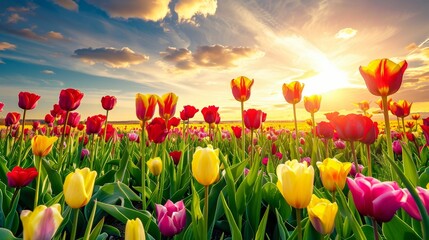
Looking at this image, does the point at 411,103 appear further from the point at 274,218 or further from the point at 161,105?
the point at 161,105

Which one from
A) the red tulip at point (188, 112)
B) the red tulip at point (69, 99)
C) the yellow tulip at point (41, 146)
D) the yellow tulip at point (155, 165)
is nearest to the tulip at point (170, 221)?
the yellow tulip at point (155, 165)

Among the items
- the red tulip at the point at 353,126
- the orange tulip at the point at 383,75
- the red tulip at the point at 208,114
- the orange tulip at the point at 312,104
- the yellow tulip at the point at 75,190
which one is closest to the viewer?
the yellow tulip at the point at 75,190

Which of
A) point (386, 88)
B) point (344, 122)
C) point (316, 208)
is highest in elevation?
point (386, 88)

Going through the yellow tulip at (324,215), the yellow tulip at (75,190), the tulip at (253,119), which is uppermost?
the tulip at (253,119)

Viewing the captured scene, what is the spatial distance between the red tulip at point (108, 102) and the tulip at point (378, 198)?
4068mm

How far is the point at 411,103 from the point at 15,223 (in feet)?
20.3

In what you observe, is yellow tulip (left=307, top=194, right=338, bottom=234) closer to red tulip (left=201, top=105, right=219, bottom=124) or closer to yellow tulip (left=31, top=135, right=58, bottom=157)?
yellow tulip (left=31, top=135, right=58, bottom=157)

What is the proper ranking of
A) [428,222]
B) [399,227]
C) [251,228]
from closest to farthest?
[428,222] < [399,227] < [251,228]

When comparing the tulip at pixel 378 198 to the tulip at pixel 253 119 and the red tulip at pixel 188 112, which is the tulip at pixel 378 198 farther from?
the red tulip at pixel 188 112

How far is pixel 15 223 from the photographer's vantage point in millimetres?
2486

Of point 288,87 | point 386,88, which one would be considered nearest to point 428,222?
point 386,88

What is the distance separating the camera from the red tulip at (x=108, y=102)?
4699mm

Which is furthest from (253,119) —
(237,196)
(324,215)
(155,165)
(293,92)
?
(324,215)

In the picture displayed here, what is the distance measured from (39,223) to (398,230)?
184cm
